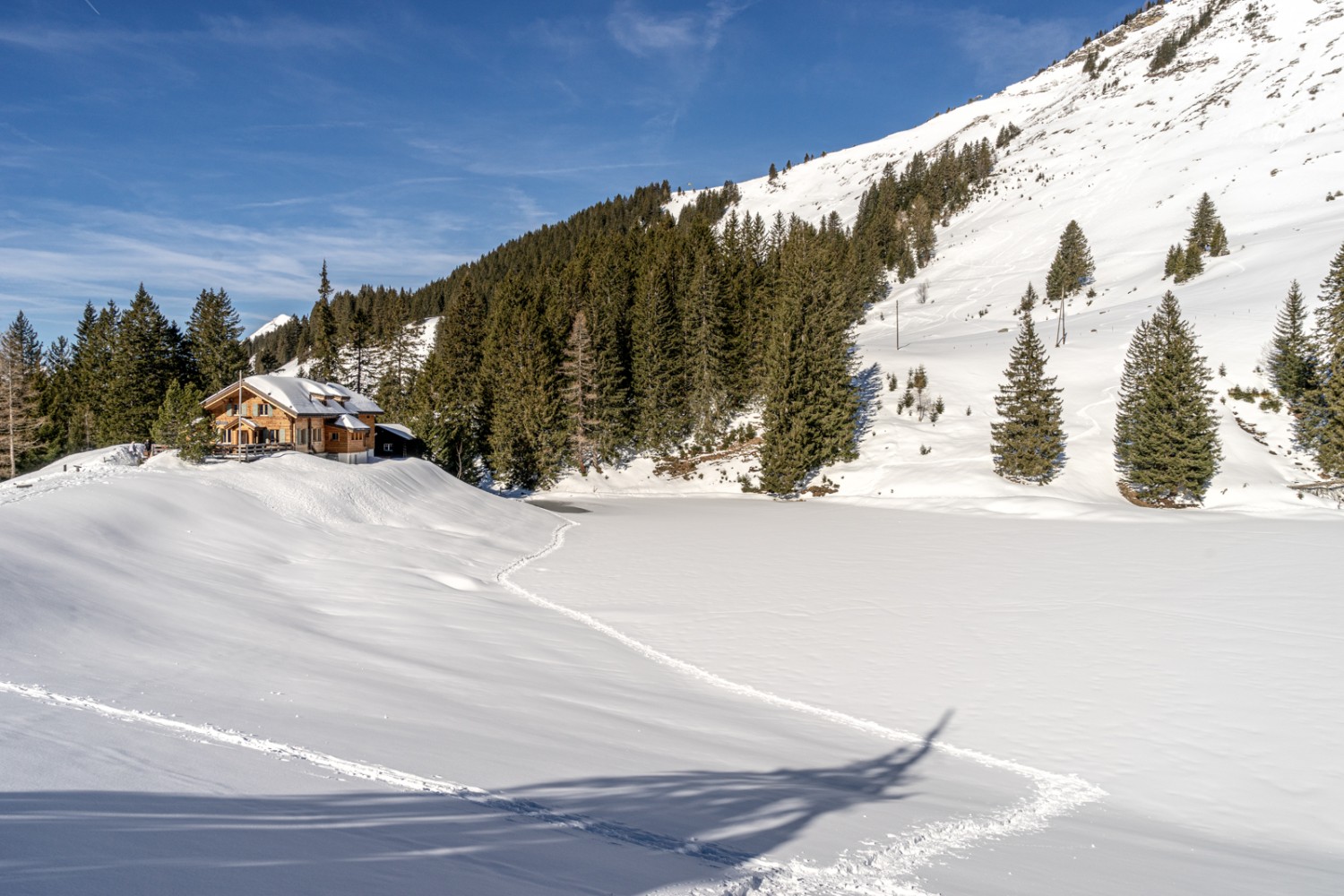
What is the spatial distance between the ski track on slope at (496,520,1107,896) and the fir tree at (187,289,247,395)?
5726 cm

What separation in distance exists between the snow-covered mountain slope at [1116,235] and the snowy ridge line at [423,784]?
128 feet

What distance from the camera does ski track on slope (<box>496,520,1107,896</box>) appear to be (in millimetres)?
6077

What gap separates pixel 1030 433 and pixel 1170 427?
7.83 meters

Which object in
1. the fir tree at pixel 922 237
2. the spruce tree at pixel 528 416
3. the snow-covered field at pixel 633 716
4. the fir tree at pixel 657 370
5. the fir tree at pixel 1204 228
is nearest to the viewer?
the snow-covered field at pixel 633 716

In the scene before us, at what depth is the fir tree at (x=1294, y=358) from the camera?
4781 centimetres

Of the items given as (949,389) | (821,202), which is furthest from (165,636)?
(821,202)

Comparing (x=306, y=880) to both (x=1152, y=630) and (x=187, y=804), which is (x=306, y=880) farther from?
(x=1152, y=630)

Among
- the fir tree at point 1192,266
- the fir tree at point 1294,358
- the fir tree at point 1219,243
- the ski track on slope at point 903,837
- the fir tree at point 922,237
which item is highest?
the fir tree at point 922,237

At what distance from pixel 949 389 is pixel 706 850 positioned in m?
60.6

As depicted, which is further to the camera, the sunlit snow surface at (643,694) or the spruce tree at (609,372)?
the spruce tree at (609,372)

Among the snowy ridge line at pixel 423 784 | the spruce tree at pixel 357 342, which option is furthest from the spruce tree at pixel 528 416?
the snowy ridge line at pixel 423 784

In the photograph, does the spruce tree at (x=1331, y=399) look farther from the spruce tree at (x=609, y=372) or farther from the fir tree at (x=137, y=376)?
the fir tree at (x=137, y=376)

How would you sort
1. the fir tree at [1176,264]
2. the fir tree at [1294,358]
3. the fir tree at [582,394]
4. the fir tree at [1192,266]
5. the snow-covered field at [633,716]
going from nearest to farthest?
1. the snow-covered field at [633,716]
2. the fir tree at [1294,358]
3. the fir tree at [582,394]
4. the fir tree at [1192,266]
5. the fir tree at [1176,264]

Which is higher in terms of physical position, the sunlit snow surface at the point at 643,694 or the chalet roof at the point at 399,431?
the chalet roof at the point at 399,431
